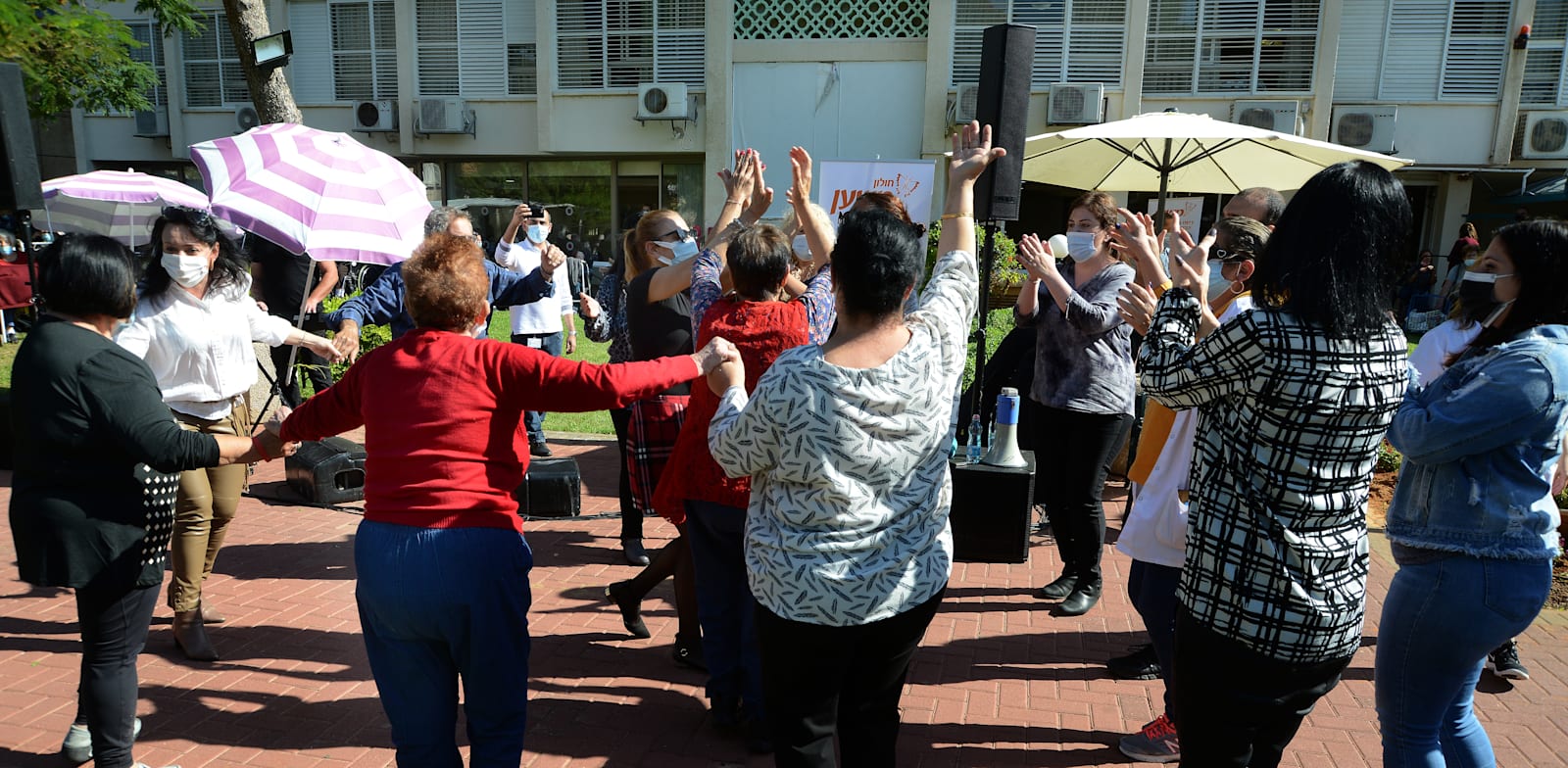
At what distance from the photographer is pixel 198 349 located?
12.5 feet

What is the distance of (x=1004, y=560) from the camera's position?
448 centimetres

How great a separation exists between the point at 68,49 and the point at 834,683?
488 inches

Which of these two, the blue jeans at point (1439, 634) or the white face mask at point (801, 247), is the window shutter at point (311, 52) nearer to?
the white face mask at point (801, 247)

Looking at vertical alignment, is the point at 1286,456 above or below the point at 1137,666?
above

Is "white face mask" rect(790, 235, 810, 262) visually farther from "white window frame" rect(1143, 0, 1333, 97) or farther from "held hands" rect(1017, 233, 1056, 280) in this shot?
"white window frame" rect(1143, 0, 1333, 97)

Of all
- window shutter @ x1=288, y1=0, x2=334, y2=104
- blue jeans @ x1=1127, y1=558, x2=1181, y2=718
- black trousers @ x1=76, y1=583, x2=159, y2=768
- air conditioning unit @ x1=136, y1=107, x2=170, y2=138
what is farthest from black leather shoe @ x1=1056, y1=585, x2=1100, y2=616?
air conditioning unit @ x1=136, y1=107, x2=170, y2=138

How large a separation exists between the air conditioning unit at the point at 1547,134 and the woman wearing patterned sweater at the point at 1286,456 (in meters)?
20.6

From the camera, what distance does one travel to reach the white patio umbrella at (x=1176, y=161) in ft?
23.3

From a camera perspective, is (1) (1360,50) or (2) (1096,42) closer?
(1) (1360,50)

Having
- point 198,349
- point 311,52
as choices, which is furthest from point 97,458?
point 311,52

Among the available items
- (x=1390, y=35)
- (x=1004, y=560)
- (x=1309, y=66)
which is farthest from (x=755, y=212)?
(x=1390, y=35)

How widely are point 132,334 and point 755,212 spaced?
2433 mm

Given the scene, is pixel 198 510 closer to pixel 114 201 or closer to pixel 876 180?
pixel 876 180

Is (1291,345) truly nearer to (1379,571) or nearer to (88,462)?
(88,462)
